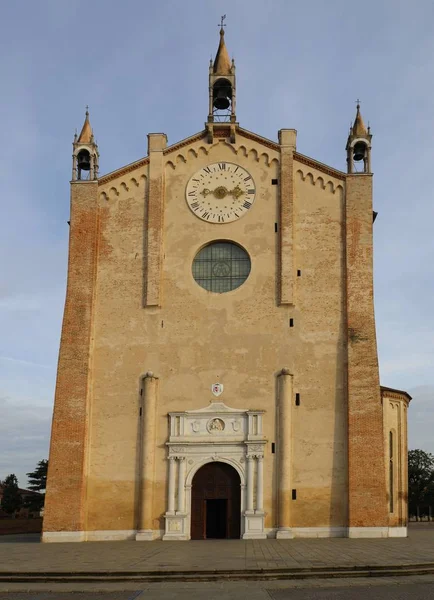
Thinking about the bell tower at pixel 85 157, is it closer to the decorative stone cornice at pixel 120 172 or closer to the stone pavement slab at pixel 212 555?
the decorative stone cornice at pixel 120 172

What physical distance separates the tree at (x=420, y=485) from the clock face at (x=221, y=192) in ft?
164

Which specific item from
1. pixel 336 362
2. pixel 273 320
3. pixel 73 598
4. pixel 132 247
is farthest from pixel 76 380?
pixel 73 598

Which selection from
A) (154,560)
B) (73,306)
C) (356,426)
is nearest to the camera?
(154,560)

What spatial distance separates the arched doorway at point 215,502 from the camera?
30344mm

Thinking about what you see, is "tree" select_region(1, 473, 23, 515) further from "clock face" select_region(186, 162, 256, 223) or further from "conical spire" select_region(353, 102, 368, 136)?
"conical spire" select_region(353, 102, 368, 136)

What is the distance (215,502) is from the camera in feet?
101

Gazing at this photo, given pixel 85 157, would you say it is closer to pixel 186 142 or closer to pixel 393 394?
pixel 186 142

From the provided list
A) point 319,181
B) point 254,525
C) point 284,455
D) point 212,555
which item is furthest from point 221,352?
point 212,555

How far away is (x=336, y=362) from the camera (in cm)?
3108

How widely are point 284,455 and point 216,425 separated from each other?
3.01 m

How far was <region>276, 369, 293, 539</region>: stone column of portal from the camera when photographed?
29375 mm

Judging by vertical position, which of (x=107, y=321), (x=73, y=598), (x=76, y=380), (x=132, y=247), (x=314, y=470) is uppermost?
(x=132, y=247)

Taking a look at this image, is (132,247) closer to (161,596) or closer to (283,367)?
(283,367)

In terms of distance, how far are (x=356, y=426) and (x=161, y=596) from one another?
1594 centimetres
